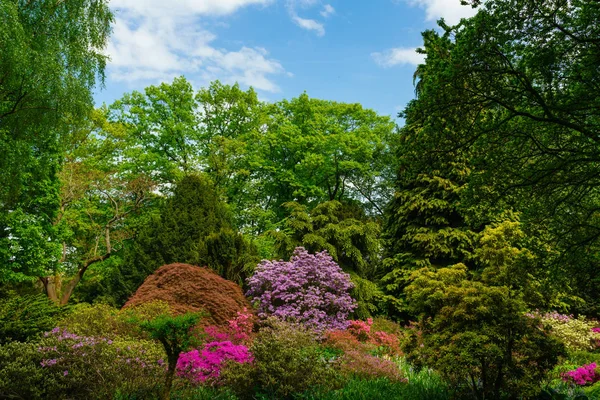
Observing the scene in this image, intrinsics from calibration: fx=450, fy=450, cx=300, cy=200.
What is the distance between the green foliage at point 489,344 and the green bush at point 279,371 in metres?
1.59

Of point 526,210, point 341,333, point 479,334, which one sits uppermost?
point 526,210

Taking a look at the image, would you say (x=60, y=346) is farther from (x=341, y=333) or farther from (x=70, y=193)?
(x=70, y=193)

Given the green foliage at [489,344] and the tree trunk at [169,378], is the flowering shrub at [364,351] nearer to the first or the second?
the green foliage at [489,344]

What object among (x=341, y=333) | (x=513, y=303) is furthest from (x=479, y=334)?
(x=341, y=333)

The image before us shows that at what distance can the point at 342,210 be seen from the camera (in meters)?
15.7

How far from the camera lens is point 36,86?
10.0 metres

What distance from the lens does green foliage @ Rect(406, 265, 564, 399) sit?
564 cm

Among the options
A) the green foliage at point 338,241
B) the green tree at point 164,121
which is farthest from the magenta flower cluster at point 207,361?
the green tree at point 164,121

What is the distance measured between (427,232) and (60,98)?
11.1m

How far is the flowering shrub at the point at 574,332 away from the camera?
11.0 meters

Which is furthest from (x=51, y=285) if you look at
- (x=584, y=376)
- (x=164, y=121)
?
(x=584, y=376)

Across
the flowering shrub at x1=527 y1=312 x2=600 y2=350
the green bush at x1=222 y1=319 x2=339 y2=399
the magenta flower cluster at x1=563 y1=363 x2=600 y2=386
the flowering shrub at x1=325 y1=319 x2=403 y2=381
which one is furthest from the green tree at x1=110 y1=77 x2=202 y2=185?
the magenta flower cluster at x1=563 y1=363 x2=600 y2=386

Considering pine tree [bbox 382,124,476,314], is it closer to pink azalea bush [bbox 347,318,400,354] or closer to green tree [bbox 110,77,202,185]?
pink azalea bush [bbox 347,318,400,354]

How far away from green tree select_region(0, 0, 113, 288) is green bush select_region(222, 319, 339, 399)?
7.69m
